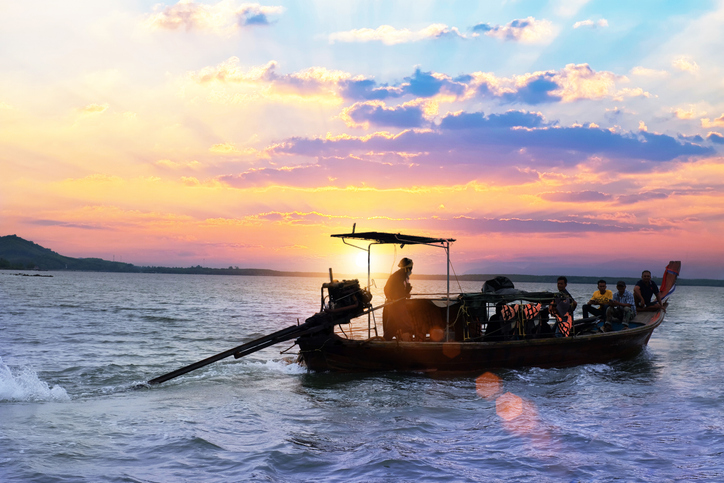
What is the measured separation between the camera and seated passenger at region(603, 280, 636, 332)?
55.0 ft

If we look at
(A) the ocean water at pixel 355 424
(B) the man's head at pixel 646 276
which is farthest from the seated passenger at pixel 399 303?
(B) the man's head at pixel 646 276

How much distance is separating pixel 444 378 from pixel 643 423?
4782 millimetres

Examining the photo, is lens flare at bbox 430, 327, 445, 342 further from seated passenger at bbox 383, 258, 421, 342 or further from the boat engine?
the boat engine

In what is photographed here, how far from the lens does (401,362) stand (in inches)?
505

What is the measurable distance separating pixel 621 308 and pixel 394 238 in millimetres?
9345

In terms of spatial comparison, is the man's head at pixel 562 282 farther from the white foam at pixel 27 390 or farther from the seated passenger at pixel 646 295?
the white foam at pixel 27 390

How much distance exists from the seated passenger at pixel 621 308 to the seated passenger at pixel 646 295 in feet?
5.27

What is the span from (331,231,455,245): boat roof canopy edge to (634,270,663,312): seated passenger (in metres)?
9.52

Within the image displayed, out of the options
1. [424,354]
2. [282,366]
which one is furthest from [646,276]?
[282,366]

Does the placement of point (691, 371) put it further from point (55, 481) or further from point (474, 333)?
point (55, 481)

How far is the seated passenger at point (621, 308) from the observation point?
16750 millimetres

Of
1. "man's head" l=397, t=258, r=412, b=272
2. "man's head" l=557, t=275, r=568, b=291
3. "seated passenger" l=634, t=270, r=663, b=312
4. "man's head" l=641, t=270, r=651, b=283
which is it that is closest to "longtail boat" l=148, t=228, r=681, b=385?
"man's head" l=397, t=258, r=412, b=272

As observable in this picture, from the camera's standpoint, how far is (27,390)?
37.1 ft

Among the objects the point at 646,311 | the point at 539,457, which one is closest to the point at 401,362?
the point at 539,457
